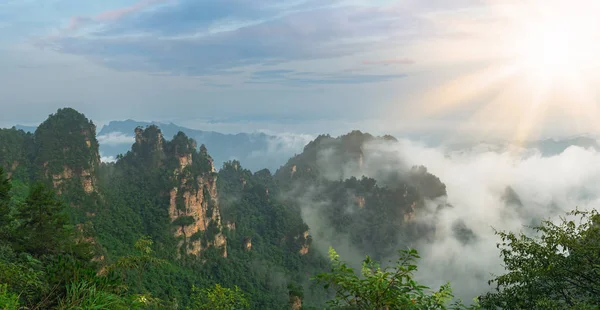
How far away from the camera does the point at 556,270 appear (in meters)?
13.1

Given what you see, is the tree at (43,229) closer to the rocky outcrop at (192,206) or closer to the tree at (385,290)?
the tree at (385,290)

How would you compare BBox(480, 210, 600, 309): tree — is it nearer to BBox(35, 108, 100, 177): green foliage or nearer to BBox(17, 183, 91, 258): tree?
BBox(17, 183, 91, 258): tree

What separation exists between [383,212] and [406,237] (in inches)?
599

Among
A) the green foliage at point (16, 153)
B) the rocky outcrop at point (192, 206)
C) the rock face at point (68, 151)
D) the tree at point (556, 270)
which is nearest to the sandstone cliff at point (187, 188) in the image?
the rocky outcrop at point (192, 206)

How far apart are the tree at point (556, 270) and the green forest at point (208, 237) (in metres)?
0.06

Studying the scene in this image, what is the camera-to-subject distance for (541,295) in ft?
43.7

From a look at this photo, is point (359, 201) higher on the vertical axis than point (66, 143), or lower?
lower

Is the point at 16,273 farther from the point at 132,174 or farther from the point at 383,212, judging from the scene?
the point at 383,212

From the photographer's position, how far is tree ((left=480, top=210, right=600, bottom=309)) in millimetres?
12773

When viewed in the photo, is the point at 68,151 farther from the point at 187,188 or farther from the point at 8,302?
the point at 8,302

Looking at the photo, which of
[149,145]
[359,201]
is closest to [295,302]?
[149,145]

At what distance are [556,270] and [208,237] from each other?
3255 inches

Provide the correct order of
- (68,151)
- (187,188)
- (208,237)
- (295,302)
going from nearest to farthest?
(295,302) < (68,151) < (187,188) < (208,237)

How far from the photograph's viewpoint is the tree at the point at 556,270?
41.9 ft
